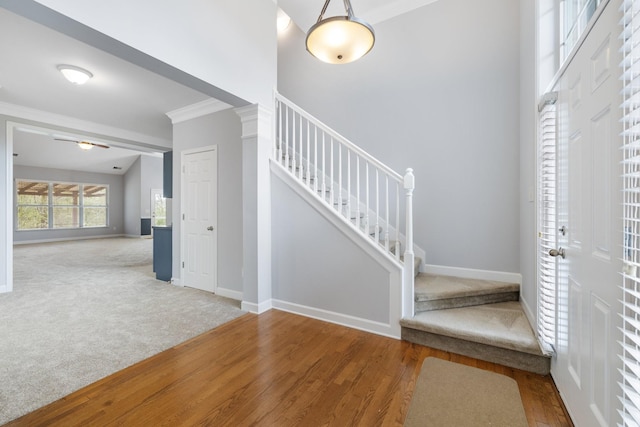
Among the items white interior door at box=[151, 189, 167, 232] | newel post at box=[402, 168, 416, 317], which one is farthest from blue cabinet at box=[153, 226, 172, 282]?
white interior door at box=[151, 189, 167, 232]

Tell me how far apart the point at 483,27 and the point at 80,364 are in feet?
16.9

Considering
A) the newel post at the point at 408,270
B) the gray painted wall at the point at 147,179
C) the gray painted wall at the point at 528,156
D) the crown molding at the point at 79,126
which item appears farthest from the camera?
the gray painted wall at the point at 147,179

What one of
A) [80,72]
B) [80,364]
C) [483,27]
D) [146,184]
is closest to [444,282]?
[483,27]

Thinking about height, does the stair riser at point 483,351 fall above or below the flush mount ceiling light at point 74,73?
below

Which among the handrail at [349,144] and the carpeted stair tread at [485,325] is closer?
the carpeted stair tread at [485,325]

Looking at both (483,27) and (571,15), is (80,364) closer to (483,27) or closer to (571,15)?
(571,15)

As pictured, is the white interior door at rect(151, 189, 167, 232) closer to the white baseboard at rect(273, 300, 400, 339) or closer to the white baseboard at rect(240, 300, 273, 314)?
the white baseboard at rect(240, 300, 273, 314)

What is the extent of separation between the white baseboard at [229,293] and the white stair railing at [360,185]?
1766 millimetres

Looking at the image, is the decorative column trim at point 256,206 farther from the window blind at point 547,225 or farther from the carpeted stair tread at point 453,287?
the window blind at point 547,225

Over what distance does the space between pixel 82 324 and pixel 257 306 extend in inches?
71.4

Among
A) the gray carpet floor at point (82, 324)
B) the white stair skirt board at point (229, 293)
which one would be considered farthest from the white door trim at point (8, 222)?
the white stair skirt board at point (229, 293)

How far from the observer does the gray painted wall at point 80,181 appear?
29.9 feet

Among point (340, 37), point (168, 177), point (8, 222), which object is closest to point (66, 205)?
point (8, 222)

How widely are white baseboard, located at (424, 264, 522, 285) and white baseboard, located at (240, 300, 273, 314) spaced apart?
79.0 inches
